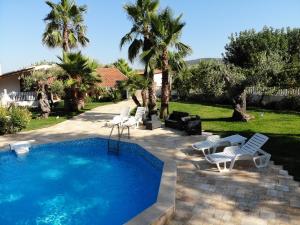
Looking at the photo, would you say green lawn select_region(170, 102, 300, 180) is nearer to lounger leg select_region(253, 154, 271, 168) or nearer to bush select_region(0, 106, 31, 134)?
lounger leg select_region(253, 154, 271, 168)

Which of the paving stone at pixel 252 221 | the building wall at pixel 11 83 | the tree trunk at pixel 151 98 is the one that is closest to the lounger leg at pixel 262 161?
the paving stone at pixel 252 221

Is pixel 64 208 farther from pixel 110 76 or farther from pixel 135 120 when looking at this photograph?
pixel 110 76

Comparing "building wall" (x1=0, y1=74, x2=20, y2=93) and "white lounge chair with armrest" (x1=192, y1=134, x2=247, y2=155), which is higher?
"building wall" (x1=0, y1=74, x2=20, y2=93)

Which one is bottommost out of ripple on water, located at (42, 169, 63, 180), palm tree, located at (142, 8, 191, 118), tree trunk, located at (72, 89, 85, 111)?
ripple on water, located at (42, 169, 63, 180)

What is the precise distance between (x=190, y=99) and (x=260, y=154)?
71.7ft

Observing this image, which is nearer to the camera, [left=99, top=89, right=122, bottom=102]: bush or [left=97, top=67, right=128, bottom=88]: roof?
[left=99, top=89, right=122, bottom=102]: bush

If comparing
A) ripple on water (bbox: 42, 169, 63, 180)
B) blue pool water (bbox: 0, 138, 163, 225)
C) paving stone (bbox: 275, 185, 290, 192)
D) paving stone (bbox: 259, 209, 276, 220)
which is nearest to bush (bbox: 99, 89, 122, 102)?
blue pool water (bbox: 0, 138, 163, 225)

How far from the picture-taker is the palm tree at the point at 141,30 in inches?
722

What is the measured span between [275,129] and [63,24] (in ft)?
72.8

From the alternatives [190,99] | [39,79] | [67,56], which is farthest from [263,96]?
[39,79]

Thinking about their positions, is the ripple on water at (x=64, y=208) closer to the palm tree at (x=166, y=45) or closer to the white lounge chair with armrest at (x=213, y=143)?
the white lounge chair with armrest at (x=213, y=143)

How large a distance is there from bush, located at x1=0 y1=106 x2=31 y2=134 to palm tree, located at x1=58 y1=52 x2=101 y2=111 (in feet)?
17.8

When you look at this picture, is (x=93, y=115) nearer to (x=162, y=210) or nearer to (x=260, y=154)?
(x=260, y=154)

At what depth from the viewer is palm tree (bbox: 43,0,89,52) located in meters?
29.0
